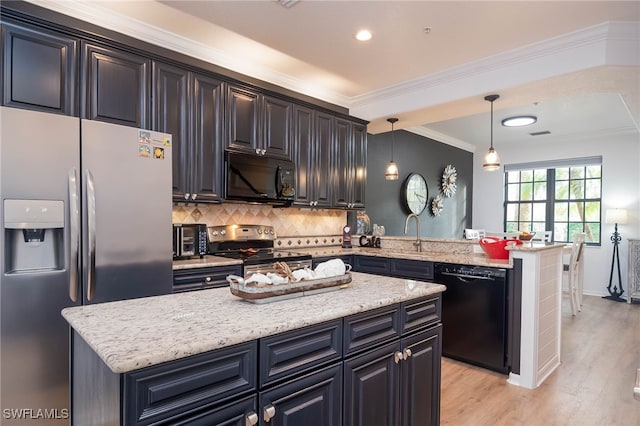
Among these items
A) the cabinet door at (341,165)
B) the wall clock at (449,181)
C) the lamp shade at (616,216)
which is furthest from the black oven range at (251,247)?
the lamp shade at (616,216)

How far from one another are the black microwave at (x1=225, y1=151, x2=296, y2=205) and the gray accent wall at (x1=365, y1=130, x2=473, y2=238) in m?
1.80

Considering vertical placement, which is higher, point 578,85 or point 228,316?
point 578,85

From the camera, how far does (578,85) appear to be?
3086mm

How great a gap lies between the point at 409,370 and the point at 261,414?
0.83 metres

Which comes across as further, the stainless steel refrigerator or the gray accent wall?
the gray accent wall

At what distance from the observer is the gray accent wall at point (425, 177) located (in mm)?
5277

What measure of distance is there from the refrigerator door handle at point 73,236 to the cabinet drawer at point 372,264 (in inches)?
104

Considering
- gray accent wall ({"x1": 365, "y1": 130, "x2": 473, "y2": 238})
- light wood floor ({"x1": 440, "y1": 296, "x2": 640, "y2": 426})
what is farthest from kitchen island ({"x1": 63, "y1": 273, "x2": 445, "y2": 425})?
gray accent wall ({"x1": 365, "y1": 130, "x2": 473, "y2": 238})

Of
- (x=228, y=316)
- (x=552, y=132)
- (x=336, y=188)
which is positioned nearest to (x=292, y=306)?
(x=228, y=316)

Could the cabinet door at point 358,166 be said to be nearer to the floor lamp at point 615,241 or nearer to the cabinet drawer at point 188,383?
the cabinet drawer at point 188,383

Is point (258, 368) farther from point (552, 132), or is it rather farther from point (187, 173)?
point (552, 132)

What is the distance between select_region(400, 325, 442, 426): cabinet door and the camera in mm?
1688

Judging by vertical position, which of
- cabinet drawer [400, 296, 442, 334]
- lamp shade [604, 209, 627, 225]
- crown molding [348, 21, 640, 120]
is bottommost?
cabinet drawer [400, 296, 442, 334]

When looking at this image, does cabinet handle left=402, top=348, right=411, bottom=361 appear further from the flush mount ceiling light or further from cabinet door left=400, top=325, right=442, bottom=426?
the flush mount ceiling light
